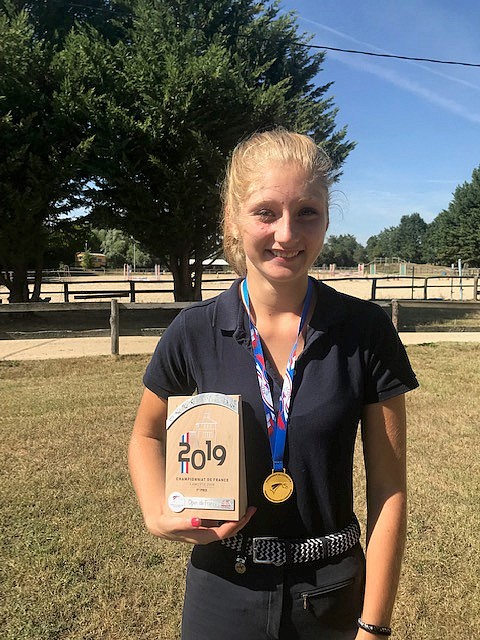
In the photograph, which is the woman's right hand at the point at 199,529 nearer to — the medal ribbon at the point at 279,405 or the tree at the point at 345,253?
the medal ribbon at the point at 279,405

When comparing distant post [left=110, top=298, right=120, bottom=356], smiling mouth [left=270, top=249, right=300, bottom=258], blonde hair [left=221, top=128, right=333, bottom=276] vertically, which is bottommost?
distant post [left=110, top=298, right=120, bottom=356]

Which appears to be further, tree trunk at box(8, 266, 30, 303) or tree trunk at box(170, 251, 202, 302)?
tree trunk at box(170, 251, 202, 302)

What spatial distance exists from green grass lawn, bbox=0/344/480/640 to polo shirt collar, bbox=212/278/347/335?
2038 millimetres

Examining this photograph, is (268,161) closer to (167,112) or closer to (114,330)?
(114,330)

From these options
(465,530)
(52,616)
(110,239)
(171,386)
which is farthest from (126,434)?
(110,239)

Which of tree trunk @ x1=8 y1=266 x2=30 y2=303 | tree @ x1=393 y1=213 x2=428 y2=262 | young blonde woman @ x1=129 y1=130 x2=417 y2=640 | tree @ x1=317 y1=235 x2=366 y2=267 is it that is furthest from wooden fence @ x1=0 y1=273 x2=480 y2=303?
tree @ x1=393 y1=213 x2=428 y2=262

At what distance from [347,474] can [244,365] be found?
0.39 m

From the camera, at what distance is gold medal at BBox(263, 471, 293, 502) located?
4.12ft

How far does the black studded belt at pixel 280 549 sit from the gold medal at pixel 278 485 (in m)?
0.10

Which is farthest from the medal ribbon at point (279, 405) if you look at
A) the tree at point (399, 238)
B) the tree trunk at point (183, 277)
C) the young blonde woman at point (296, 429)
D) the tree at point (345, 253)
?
the tree at point (399, 238)

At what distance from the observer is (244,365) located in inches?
51.4

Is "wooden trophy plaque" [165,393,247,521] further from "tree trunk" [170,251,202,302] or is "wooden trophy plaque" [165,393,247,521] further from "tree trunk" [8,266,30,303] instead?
"tree trunk" [8,266,30,303]

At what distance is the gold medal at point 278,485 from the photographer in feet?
4.12

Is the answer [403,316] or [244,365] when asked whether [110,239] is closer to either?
[403,316]
